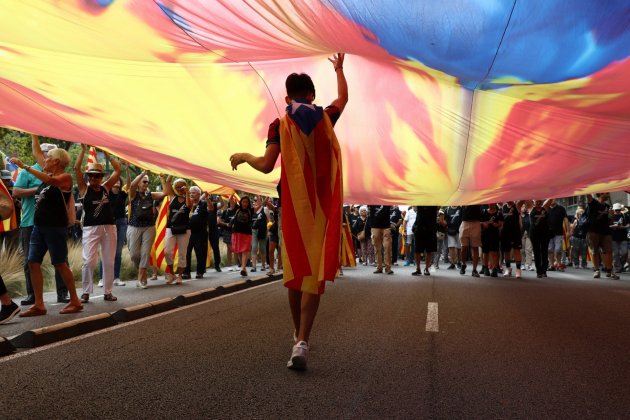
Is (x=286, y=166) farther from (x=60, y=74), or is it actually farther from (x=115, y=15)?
(x=60, y=74)

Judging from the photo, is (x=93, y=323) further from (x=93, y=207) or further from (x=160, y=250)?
(x=160, y=250)

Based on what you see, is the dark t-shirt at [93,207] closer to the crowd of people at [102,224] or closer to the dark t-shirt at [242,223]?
the crowd of people at [102,224]

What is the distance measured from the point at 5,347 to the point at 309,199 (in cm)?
272

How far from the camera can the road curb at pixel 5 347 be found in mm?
4652

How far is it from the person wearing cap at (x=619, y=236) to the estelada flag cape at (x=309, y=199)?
14.0m

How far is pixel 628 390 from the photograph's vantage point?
366 centimetres

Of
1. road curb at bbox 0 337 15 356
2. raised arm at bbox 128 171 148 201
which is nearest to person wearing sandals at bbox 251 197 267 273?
raised arm at bbox 128 171 148 201

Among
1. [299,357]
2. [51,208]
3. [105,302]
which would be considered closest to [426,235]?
[105,302]

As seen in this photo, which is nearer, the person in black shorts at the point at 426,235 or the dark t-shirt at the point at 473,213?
the person in black shorts at the point at 426,235

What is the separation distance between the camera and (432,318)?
666 cm

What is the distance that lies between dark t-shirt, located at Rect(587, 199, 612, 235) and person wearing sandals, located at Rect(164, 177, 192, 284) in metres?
9.10

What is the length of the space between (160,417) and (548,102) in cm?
497

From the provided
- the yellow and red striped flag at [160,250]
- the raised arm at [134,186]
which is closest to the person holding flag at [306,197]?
the raised arm at [134,186]

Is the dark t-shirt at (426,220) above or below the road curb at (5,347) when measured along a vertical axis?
above
